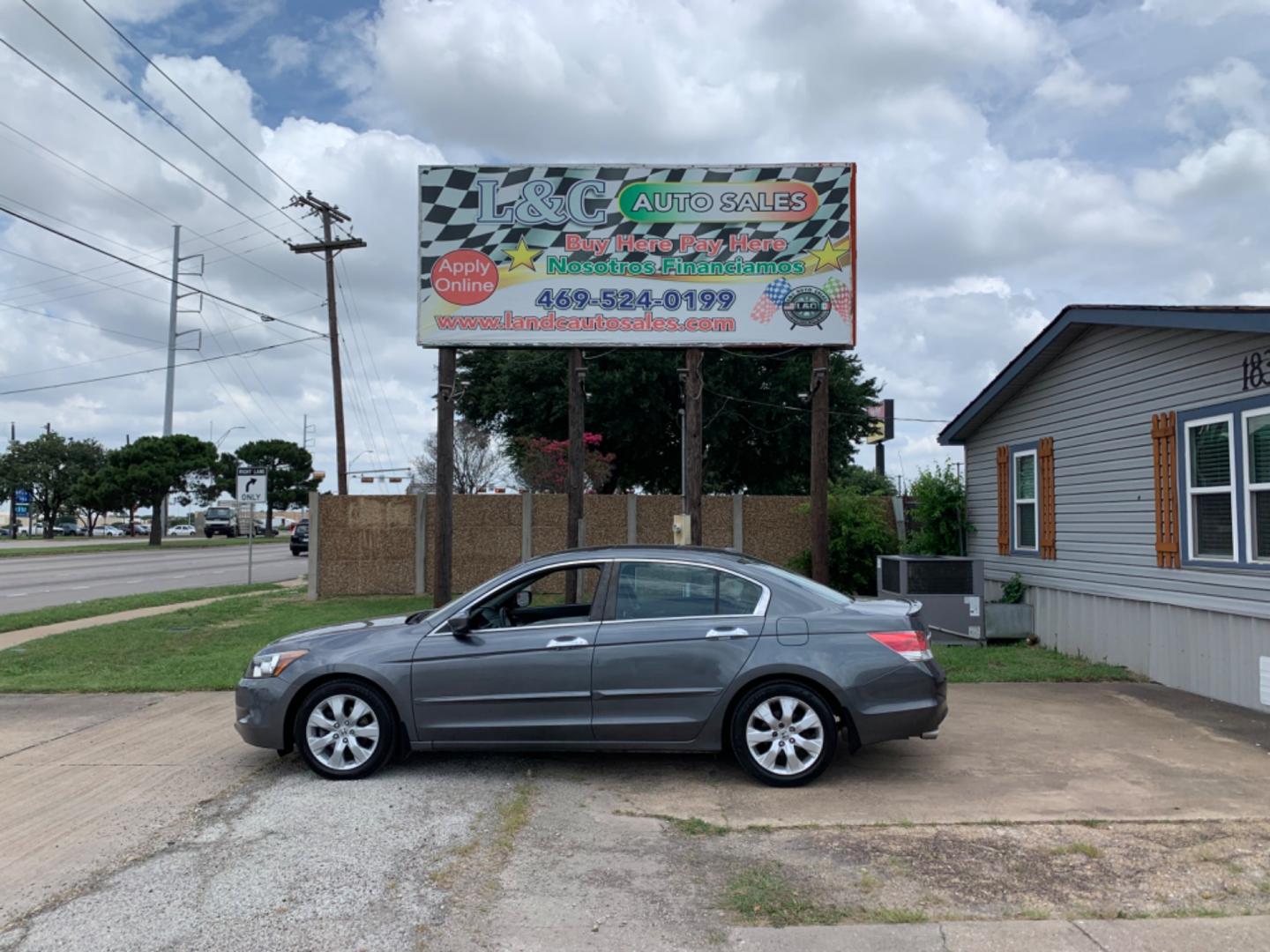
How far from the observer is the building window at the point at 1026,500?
1300cm

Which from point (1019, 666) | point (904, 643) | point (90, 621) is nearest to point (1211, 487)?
point (1019, 666)

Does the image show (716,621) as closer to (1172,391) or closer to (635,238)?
(1172,391)

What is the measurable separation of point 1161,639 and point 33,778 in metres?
9.89

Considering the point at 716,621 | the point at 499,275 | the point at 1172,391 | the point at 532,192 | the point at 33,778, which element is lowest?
the point at 33,778

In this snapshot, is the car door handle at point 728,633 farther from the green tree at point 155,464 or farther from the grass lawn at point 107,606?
the green tree at point 155,464

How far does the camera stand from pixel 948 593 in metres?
12.5

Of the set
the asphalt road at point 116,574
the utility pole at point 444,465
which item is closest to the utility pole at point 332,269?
the asphalt road at point 116,574

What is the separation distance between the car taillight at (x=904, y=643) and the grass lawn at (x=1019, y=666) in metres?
4.01

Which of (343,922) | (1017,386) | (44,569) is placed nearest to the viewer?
(343,922)

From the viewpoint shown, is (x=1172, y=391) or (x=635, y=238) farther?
(x=635, y=238)

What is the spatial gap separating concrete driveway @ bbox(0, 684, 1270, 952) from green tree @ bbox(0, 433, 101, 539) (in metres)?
76.6

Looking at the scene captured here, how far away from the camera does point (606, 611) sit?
6.41 meters

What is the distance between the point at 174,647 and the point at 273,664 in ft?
24.2

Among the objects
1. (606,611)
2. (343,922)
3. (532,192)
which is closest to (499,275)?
(532,192)
